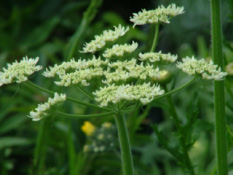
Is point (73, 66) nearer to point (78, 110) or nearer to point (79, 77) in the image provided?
point (79, 77)

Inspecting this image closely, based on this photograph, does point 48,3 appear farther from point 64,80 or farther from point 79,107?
point 64,80

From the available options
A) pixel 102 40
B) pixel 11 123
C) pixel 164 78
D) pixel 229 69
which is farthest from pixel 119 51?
pixel 11 123

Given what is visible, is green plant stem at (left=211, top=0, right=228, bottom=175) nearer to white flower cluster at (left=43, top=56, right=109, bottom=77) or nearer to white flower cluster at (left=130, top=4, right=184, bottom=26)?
white flower cluster at (left=130, top=4, right=184, bottom=26)

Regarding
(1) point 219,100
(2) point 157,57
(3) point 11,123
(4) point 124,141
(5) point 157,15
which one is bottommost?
(4) point 124,141

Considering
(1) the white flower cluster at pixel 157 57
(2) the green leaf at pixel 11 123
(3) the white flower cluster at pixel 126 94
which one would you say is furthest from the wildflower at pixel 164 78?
(2) the green leaf at pixel 11 123

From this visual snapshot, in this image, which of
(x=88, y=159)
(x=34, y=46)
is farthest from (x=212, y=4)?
(x=34, y=46)
